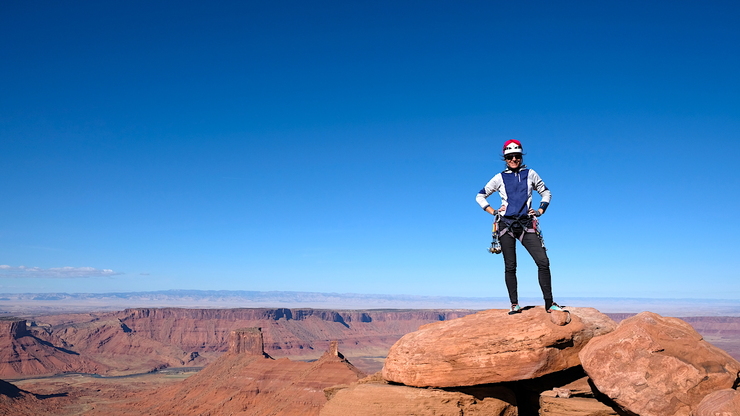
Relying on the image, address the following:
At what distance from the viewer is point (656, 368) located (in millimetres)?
10352

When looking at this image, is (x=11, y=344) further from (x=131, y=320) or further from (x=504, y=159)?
(x=504, y=159)

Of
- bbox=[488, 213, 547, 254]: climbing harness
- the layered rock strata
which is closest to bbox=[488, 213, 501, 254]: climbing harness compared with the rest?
bbox=[488, 213, 547, 254]: climbing harness

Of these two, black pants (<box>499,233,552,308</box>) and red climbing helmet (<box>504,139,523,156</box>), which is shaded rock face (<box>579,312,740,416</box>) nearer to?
black pants (<box>499,233,552,308</box>)

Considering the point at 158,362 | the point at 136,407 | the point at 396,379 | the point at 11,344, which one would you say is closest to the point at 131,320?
the point at 158,362

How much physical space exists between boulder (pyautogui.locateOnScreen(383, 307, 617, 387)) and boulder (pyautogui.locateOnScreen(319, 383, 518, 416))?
305 millimetres

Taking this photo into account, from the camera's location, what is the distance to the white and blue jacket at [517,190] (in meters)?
12.0

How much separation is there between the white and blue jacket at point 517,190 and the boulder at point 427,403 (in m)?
4.41

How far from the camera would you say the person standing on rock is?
1192cm

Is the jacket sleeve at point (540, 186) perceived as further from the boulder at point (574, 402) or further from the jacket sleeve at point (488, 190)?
the boulder at point (574, 402)

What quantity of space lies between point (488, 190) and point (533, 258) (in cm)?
187

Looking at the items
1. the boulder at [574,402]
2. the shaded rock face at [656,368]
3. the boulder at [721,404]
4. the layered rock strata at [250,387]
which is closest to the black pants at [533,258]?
the shaded rock face at [656,368]

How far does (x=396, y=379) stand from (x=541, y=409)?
11.5ft

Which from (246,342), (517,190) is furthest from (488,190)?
(246,342)

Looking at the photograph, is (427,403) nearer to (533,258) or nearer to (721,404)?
(533,258)
